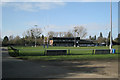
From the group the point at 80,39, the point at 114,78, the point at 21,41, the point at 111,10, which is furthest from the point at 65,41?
the point at 114,78

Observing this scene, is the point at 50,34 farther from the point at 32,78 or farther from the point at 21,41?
the point at 32,78

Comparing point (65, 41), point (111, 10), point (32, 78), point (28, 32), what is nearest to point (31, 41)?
point (28, 32)

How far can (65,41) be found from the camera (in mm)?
114438

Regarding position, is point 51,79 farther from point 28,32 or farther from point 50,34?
point 50,34

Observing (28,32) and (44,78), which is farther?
(28,32)

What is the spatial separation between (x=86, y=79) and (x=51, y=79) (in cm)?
181

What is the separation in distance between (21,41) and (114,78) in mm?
97196

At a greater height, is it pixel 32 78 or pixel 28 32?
pixel 28 32

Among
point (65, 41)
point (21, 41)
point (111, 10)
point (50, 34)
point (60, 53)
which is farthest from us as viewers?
point (50, 34)

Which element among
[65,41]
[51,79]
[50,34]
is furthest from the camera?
[50,34]

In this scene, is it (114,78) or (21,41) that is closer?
(114,78)

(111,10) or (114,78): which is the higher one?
(111,10)

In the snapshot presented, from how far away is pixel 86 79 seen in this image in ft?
26.7

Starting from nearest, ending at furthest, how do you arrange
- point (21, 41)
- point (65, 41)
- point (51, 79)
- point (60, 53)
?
point (51, 79), point (60, 53), point (21, 41), point (65, 41)
